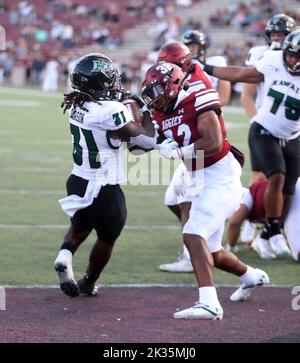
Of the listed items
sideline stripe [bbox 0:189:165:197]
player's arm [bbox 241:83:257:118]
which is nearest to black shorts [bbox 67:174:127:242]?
player's arm [bbox 241:83:257:118]

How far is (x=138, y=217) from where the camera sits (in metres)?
8.94

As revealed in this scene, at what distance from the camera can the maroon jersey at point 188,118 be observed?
18.1 feet

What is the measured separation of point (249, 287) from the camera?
5.78 m

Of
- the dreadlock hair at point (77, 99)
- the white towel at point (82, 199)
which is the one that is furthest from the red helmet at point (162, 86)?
the white towel at point (82, 199)


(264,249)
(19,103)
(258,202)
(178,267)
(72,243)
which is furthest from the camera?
(19,103)

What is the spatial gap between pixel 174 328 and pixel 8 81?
30220mm

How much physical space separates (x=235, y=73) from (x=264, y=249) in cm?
152

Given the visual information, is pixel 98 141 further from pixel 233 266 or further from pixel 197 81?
pixel 233 266

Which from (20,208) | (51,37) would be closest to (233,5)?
(51,37)

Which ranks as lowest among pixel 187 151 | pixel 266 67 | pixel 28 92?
pixel 28 92

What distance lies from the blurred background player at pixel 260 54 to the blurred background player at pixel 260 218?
0.21m

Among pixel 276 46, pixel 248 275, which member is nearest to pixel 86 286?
pixel 248 275

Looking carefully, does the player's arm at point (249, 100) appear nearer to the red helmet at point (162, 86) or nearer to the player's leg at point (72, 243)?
the red helmet at point (162, 86)
